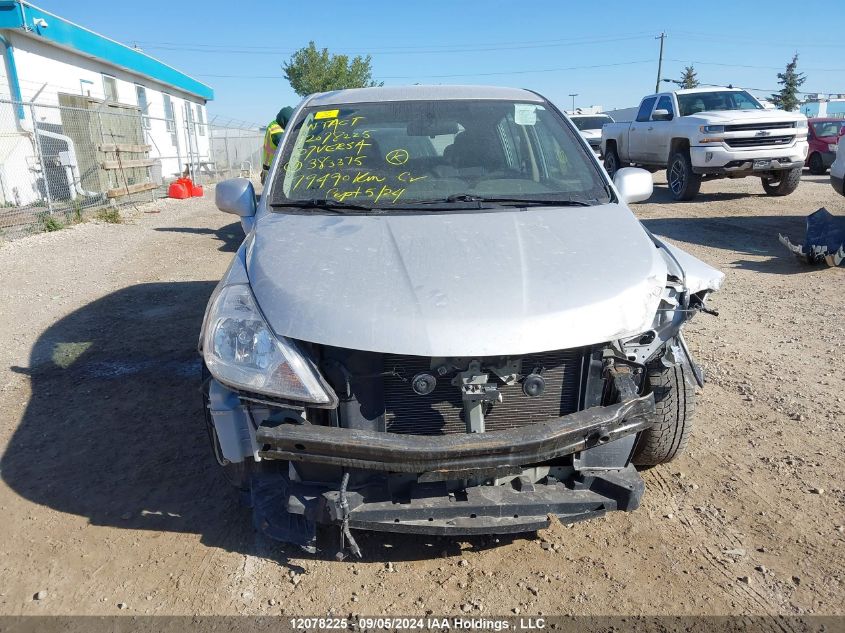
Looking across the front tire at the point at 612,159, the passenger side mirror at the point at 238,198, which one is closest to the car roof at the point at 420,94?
the passenger side mirror at the point at 238,198

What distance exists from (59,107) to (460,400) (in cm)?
1172

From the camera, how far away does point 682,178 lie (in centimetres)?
1212

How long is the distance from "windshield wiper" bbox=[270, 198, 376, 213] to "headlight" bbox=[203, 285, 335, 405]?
830mm

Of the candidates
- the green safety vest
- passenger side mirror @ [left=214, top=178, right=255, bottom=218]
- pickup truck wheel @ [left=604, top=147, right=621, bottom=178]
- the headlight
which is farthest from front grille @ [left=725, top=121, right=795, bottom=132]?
the headlight

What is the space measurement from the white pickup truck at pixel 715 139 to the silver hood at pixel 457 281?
926cm

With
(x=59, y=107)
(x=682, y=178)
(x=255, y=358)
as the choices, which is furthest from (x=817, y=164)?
(x=255, y=358)

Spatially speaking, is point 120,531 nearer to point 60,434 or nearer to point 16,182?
point 60,434

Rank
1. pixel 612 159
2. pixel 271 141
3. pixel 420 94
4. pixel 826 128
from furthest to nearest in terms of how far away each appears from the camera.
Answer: pixel 826 128 < pixel 612 159 < pixel 271 141 < pixel 420 94

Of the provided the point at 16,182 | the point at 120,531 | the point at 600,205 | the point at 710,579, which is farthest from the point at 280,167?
the point at 16,182

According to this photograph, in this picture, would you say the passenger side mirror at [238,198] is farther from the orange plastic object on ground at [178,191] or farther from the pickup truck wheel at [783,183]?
the orange plastic object on ground at [178,191]

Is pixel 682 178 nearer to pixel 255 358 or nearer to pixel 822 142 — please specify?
pixel 822 142

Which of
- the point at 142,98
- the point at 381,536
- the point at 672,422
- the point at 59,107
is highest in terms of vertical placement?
the point at 142,98

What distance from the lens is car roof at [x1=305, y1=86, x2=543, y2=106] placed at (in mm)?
3662

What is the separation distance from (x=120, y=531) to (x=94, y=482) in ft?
1.62
